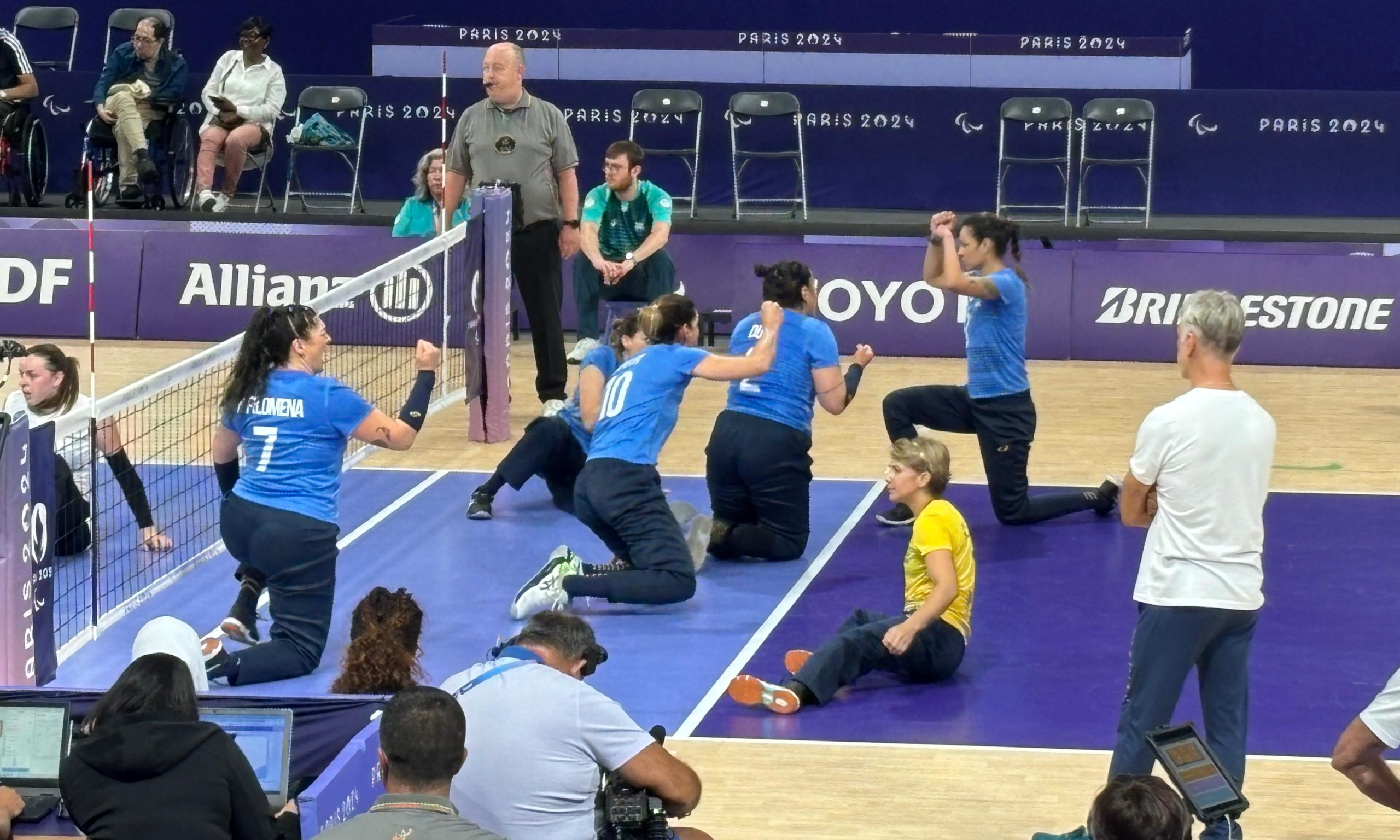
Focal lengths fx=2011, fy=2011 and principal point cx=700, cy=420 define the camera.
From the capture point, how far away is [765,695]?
7980 millimetres

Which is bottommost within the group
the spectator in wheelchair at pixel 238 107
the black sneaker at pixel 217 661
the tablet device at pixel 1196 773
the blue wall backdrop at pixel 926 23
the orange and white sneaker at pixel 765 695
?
the orange and white sneaker at pixel 765 695

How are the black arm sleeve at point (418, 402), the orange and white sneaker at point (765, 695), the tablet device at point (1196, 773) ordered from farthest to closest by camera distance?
the black arm sleeve at point (418, 402)
the orange and white sneaker at point (765, 695)
the tablet device at point (1196, 773)

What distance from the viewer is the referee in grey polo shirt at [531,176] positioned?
13023mm

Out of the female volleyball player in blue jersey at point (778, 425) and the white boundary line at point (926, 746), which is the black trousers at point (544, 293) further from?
the white boundary line at point (926, 746)

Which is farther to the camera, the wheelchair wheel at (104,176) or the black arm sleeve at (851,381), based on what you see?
the wheelchair wheel at (104,176)

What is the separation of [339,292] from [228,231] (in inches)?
252

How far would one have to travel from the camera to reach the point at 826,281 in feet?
52.9

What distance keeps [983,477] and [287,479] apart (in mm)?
5346

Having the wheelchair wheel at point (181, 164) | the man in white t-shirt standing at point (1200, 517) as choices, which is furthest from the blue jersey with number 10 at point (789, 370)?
the wheelchair wheel at point (181, 164)

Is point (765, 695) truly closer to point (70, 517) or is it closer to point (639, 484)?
point (639, 484)

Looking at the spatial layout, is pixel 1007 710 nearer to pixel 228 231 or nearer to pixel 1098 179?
pixel 228 231

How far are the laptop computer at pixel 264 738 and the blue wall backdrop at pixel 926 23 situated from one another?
17.4 metres

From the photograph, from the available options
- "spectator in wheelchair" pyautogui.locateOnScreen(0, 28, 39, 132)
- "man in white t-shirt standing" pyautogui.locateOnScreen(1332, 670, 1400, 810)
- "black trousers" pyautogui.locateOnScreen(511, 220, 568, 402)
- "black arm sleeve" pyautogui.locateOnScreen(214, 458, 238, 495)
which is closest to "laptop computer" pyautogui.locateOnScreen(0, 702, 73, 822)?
"black arm sleeve" pyautogui.locateOnScreen(214, 458, 238, 495)

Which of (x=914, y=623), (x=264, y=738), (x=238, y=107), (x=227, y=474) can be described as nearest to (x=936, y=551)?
(x=914, y=623)
